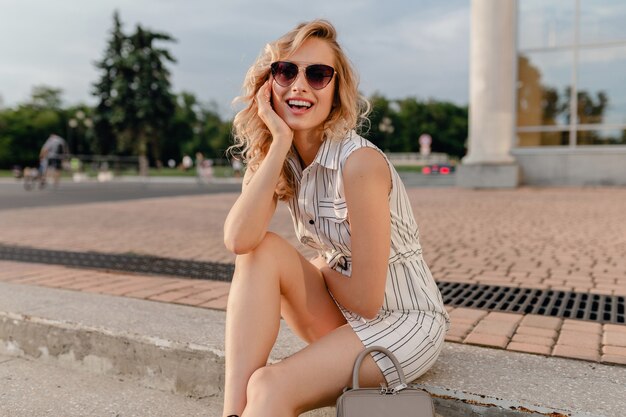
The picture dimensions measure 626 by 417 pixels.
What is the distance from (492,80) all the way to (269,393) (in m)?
14.4

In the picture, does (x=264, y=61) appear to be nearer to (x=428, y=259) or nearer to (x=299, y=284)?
(x=299, y=284)

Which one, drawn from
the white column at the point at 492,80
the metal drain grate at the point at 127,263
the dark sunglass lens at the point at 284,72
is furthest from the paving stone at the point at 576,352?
the white column at the point at 492,80

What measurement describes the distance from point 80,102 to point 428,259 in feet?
259

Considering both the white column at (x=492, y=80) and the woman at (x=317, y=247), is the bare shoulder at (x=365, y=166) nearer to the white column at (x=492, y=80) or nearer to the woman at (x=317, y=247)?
the woman at (x=317, y=247)

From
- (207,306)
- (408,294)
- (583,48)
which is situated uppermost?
(583,48)

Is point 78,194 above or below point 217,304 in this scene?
above

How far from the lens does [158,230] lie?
7.42m

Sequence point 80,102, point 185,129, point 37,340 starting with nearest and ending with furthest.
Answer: point 37,340 < point 185,129 < point 80,102

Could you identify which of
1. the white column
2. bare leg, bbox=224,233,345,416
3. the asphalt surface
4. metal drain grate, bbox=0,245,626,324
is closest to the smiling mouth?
bare leg, bbox=224,233,345,416

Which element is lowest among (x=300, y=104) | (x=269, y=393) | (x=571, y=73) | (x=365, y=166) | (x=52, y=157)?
(x=269, y=393)

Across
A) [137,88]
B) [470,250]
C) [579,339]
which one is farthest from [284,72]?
[137,88]

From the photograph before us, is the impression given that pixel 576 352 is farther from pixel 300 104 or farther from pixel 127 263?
pixel 127 263

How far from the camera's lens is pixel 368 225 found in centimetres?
187

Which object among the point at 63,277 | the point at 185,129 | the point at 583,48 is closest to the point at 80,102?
the point at 185,129
